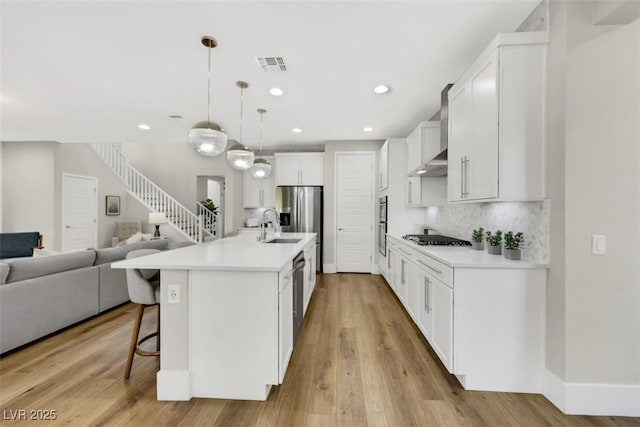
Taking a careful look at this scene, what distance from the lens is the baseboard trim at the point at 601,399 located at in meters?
1.69

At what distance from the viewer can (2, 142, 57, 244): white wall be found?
566 centimetres

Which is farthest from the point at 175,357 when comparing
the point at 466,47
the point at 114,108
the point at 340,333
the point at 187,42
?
the point at 114,108

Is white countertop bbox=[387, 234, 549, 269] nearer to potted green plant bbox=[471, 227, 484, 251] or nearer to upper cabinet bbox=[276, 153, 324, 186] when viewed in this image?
potted green plant bbox=[471, 227, 484, 251]

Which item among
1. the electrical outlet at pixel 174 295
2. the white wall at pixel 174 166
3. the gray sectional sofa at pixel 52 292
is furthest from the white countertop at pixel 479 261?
the white wall at pixel 174 166

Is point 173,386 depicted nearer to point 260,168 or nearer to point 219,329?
point 219,329

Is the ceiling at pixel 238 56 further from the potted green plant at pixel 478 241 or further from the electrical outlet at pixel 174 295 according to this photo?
the electrical outlet at pixel 174 295

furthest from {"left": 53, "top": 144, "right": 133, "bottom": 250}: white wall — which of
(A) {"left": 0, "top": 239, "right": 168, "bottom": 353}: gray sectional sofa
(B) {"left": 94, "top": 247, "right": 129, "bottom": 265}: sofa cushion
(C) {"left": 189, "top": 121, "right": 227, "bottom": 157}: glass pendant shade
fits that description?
(C) {"left": 189, "top": 121, "right": 227, "bottom": 157}: glass pendant shade

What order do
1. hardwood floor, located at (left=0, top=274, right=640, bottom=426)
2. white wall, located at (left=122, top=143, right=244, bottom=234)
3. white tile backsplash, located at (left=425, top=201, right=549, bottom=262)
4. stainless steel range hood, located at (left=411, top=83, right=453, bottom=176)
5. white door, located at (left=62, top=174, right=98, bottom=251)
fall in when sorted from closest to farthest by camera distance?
hardwood floor, located at (left=0, top=274, right=640, bottom=426), white tile backsplash, located at (left=425, top=201, right=549, bottom=262), stainless steel range hood, located at (left=411, top=83, right=453, bottom=176), white door, located at (left=62, top=174, right=98, bottom=251), white wall, located at (left=122, top=143, right=244, bottom=234)

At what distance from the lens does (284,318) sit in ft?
6.45

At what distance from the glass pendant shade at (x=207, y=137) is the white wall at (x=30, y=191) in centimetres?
565

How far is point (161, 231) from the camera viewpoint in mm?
7113

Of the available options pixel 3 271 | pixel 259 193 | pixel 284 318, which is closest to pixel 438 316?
pixel 284 318

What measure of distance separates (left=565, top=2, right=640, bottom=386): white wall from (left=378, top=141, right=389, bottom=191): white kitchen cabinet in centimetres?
306

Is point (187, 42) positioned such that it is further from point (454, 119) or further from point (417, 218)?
point (417, 218)
